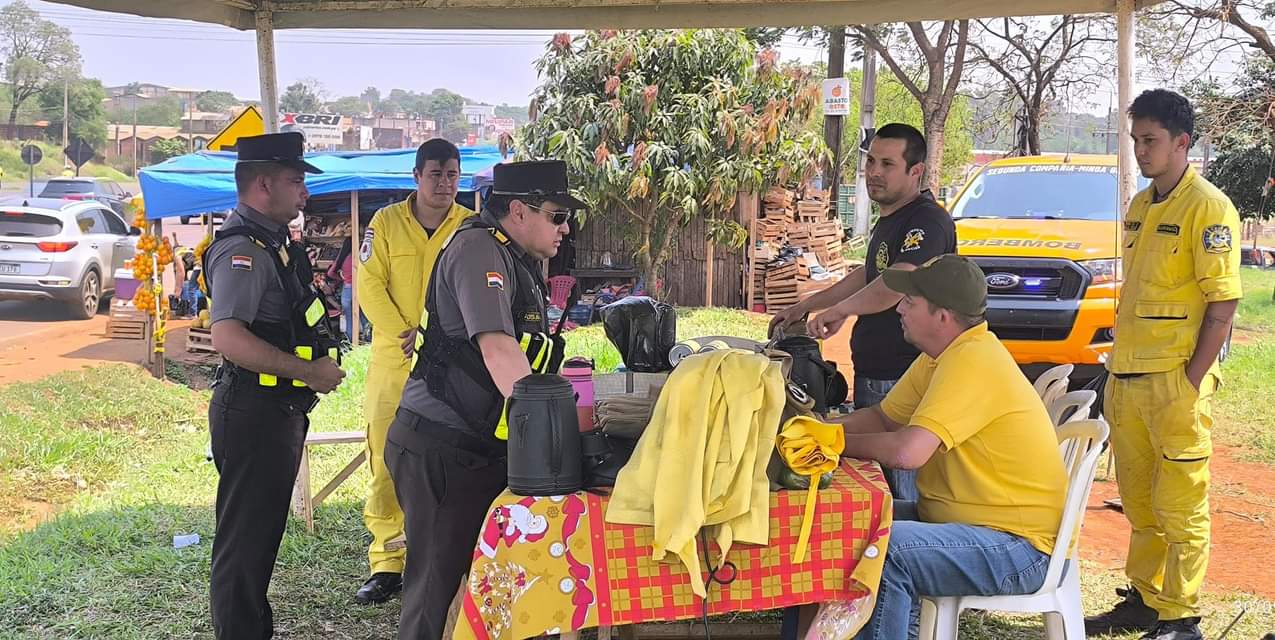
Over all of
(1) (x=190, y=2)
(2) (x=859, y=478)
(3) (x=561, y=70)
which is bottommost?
(2) (x=859, y=478)

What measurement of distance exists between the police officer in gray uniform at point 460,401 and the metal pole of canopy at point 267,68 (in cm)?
287

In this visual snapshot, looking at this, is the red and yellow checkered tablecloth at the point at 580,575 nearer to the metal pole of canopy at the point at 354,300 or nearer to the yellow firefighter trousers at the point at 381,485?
the yellow firefighter trousers at the point at 381,485

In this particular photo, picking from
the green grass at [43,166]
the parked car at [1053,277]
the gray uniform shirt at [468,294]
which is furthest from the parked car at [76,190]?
the gray uniform shirt at [468,294]

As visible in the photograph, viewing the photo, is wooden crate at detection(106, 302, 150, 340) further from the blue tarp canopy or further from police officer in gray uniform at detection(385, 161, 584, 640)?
police officer in gray uniform at detection(385, 161, 584, 640)

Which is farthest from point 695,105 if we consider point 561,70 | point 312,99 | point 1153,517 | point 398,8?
point 312,99

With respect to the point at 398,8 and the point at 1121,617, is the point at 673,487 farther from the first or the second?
the point at 398,8

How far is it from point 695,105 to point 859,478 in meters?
12.4

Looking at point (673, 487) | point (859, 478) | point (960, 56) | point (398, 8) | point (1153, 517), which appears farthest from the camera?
point (960, 56)

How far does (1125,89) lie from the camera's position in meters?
4.92

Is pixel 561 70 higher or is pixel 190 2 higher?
pixel 561 70

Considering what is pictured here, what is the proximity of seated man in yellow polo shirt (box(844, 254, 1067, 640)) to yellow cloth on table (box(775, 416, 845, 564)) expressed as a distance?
29cm

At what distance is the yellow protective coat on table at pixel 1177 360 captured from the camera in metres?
4.07

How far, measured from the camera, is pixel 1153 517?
4.40 meters

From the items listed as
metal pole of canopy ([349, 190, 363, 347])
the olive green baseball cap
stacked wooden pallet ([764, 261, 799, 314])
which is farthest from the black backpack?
stacked wooden pallet ([764, 261, 799, 314])
